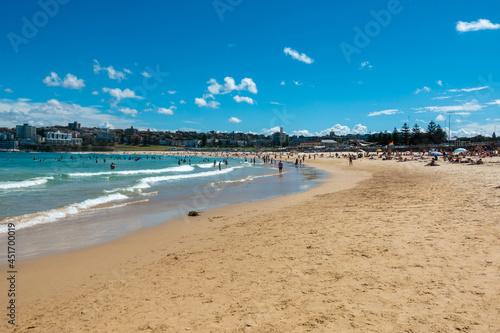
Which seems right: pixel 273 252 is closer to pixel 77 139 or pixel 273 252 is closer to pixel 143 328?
pixel 143 328

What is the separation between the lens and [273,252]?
5.84 meters

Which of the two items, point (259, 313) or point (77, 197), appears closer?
point (259, 313)

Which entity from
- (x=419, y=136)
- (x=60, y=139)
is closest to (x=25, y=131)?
(x=60, y=139)

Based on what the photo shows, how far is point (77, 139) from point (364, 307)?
679 feet

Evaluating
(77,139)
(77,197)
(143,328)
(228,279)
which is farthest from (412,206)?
(77,139)

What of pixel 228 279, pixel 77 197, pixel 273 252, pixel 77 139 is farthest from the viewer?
pixel 77 139

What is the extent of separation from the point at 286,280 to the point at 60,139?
20491cm

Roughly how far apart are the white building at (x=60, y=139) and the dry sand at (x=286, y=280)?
193497mm

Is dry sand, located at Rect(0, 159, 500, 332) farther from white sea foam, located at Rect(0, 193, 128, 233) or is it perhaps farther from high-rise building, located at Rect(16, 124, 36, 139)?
high-rise building, located at Rect(16, 124, 36, 139)

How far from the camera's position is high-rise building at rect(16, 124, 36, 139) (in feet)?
613

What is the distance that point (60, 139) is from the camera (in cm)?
17275

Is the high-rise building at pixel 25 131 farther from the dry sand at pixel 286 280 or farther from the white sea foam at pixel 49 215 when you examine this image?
the dry sand at pixel 286 280

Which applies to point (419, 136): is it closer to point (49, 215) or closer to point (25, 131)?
point (49, 215)

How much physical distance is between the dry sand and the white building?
635 feet
